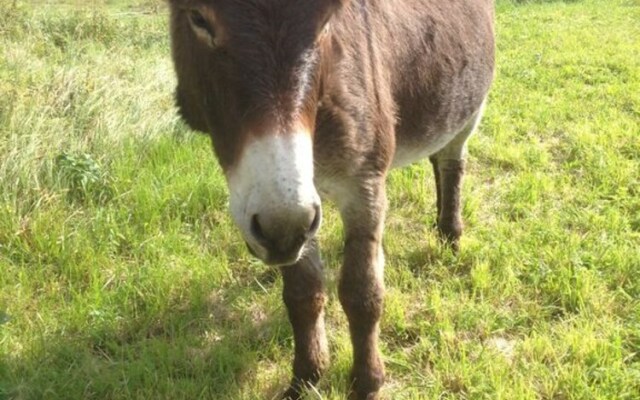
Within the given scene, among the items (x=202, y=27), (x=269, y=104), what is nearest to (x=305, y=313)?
(x=269, y=104)

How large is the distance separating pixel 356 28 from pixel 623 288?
2092 mm

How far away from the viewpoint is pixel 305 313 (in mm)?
2623

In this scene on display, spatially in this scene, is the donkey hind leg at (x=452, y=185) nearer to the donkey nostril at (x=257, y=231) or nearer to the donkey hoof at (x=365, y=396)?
the donkey hoof at (x=365, y=396)

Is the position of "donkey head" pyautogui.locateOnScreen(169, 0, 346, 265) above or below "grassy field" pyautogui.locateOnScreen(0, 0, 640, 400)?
above

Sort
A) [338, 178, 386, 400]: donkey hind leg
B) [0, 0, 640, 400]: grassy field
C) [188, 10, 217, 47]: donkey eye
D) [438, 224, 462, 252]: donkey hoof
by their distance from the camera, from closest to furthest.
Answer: [188, 10, 217, 47]: donkey eye
[338, 178, 386, 400]: donkey hind leg
[0, 0, 640, 400]: grassy field
[438, 224, 462, 252]: donkey hoof

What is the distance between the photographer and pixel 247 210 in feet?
5.30

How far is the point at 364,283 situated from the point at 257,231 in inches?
38.0

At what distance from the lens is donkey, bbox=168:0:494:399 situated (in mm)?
→ 1637

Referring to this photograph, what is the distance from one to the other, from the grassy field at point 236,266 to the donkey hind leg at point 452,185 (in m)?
0.13

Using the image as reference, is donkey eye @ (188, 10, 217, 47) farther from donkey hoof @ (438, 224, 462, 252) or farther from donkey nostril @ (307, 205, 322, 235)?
donkey hoof @ (438, 224, 462, 252)

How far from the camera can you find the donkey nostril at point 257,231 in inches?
63.9

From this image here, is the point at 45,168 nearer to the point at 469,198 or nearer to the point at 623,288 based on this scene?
the point at 469,198

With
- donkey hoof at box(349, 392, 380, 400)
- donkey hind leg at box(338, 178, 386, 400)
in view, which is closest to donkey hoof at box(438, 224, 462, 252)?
donkey hind leg at box(338, 178, 386, 400)

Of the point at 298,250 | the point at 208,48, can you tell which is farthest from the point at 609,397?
the point at 208,48
